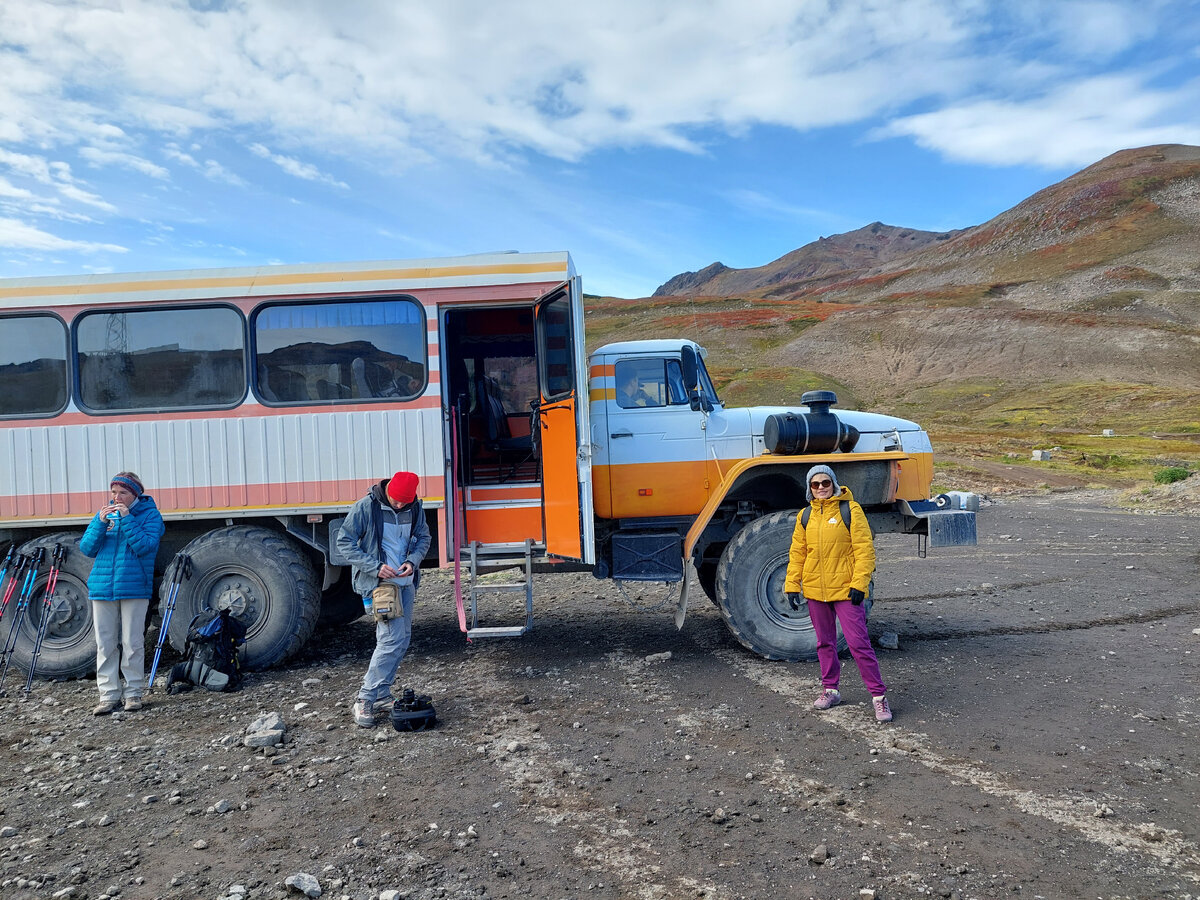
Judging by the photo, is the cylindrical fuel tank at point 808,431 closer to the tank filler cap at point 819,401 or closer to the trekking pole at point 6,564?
the tank filler cap at point 819,401

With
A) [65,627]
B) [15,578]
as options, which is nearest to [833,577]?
[65,627]

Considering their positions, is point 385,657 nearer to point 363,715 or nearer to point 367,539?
point 363,715

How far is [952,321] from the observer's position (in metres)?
60.4

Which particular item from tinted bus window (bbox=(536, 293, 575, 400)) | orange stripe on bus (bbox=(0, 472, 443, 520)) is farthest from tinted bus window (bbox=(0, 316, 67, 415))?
tinted bus window (bbox=(536, 293, 575, 400))

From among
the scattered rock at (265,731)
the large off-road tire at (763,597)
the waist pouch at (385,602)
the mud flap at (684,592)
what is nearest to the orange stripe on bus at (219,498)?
the waist pouch at (385,602)

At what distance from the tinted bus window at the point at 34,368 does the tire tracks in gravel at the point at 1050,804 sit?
6681 mm

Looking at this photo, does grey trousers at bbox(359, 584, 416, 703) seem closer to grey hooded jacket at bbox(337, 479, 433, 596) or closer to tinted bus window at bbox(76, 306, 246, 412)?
grey hooded jacket at bbox(337, 479, 433, 596)

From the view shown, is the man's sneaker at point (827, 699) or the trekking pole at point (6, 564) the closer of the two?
the man's sneaker at point (827, 699)

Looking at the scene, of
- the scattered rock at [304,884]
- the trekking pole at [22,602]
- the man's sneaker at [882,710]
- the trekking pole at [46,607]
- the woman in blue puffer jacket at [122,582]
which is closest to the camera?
the scattered rock at [304,884]

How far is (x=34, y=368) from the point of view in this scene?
A: 22.4 feet

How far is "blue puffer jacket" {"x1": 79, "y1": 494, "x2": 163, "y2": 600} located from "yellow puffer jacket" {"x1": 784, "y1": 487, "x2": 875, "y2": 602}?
16.1ft

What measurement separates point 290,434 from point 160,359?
1.33m

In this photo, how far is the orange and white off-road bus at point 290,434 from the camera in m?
6.74

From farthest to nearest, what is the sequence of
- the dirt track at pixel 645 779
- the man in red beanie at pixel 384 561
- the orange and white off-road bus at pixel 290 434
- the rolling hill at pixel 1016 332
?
the rolling hill at pixel 1016 332 → the orange and white off-road bus at pixel 290 434 → the man in red beanie at pixel 384 561 → the dirt track at pixel 645 779
